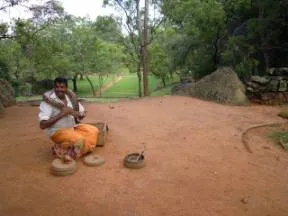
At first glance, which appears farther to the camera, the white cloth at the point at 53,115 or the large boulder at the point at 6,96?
the large boulder at the point at 6,96

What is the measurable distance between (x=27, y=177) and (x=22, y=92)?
22.9 m

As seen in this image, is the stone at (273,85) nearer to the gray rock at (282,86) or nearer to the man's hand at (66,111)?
the gray rock at (282,86)

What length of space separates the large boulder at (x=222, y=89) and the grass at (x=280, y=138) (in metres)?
3.45

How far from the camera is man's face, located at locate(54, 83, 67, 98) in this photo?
4.13 m

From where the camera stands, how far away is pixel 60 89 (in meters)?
4.14

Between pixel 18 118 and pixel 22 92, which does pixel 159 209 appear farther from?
pixel 22 92

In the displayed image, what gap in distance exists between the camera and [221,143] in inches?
209

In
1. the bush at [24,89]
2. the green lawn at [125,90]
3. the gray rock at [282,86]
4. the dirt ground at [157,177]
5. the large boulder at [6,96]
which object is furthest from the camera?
the green lawn at [125,90]

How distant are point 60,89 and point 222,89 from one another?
694cm

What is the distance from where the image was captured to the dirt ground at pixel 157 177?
10.4 feet

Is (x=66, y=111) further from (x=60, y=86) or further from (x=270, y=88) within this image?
(x=270, y=88)

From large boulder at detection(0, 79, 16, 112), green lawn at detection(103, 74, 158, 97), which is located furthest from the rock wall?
green lawn at detection(103, 74, 158, 97)

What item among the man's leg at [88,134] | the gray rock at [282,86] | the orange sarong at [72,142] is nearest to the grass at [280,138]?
the man's leg at [88,134]

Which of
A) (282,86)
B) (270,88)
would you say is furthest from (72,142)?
(282,86)
